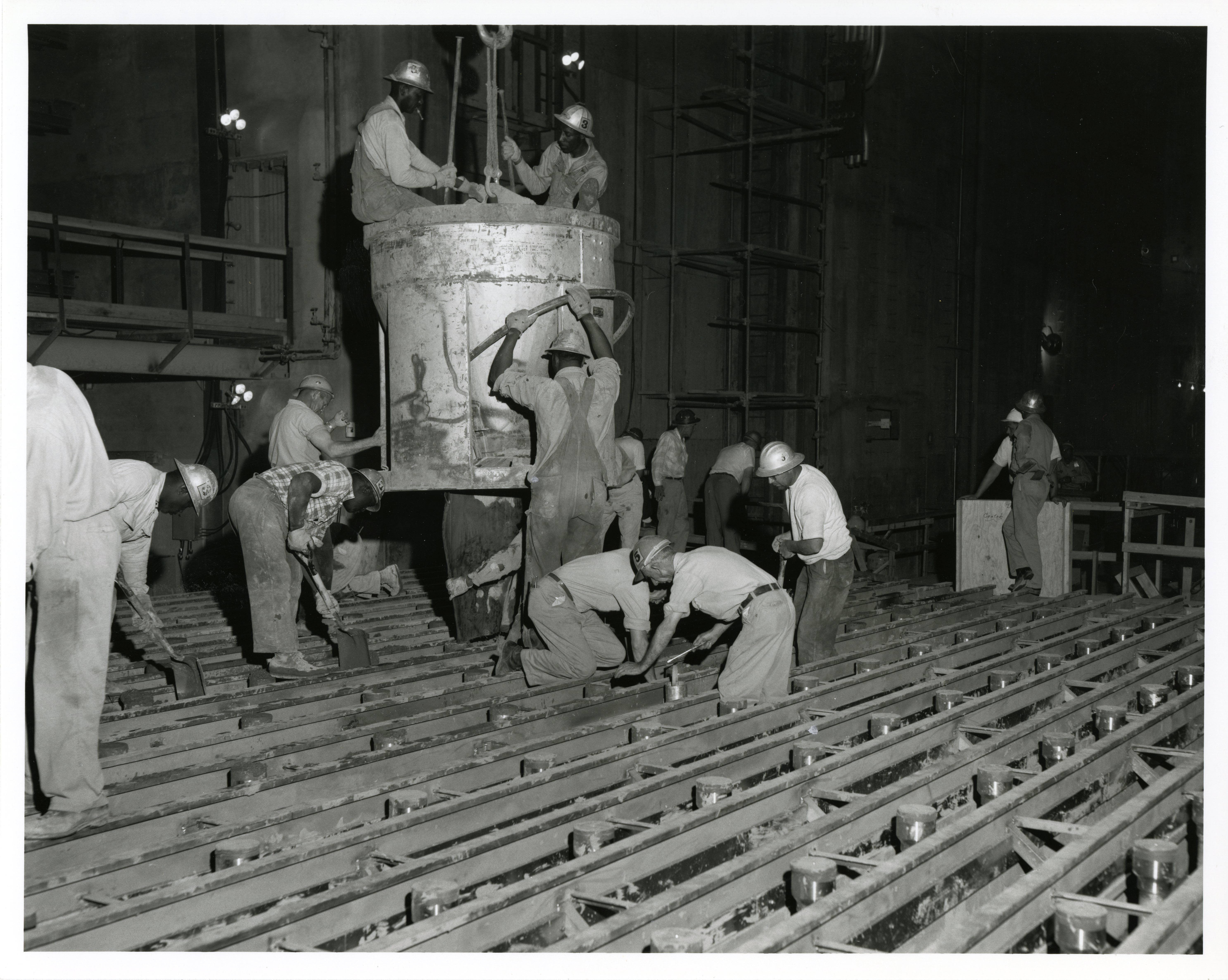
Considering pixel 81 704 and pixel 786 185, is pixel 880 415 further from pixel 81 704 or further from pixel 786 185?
pixel 81 704

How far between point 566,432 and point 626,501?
2408 mm

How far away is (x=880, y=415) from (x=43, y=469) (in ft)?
45.7

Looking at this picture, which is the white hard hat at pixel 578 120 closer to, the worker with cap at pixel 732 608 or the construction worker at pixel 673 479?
the worker with cap at pixel 732 608

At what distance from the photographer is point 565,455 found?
6859 mm

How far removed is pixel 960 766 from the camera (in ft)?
15.7

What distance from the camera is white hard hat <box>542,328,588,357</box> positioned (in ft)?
22.7

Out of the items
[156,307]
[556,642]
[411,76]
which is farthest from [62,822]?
[156,307]

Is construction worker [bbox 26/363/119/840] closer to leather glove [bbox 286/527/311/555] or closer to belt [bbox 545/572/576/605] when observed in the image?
leather glove [bbox 286/527/311/555]

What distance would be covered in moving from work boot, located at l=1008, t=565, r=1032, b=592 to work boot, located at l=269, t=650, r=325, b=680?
6.24 m

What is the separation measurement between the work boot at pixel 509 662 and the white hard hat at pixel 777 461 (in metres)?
1.75

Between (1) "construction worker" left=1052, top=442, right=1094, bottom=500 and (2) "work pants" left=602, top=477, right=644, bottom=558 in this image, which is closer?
(2) "work pants" left=602, top=477, right=644, bottom=558

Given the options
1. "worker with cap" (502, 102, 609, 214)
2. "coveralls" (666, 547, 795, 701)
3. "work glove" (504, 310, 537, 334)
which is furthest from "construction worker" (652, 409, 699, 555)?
"coveralls" (666, 547, 795, 701)

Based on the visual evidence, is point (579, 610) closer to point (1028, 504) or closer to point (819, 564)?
point (819, 564)

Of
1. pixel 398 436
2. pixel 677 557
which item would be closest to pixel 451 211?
pixel 398 436
